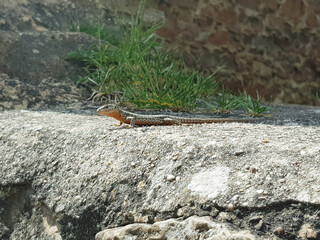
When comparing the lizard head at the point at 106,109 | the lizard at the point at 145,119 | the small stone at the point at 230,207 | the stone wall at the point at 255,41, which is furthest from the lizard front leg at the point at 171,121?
the stone wall at the point at 255,41

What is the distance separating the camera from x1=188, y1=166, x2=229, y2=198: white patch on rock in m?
2.11

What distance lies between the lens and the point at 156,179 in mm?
2342

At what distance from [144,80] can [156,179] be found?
7.71 ft

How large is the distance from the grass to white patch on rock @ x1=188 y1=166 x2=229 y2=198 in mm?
1847

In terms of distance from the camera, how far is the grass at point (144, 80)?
430 cm

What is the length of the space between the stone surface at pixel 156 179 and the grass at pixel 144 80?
108 cm

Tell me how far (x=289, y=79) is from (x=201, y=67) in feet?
3.92

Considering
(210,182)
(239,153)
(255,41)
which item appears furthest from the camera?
(255,41)

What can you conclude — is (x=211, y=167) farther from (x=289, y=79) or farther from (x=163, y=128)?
(x=289, y=79)

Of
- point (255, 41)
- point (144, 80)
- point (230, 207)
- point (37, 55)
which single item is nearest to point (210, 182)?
point (230, 207)

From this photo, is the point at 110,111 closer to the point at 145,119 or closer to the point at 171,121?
the point at 145,119

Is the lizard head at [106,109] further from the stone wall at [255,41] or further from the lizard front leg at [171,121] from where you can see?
the stone wall at [255,41]

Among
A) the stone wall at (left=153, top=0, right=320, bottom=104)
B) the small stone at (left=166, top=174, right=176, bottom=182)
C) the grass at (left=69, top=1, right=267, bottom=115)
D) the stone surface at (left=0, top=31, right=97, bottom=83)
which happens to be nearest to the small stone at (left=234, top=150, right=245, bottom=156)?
the small stone at (left=166, top=174, right=176, bottom=182)

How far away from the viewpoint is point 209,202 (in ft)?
6.82
